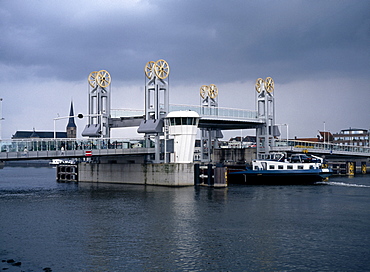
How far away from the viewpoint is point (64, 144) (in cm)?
7631

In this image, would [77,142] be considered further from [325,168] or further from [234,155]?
[234,155]

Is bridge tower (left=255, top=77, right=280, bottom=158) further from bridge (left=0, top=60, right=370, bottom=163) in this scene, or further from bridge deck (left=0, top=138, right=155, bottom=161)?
bridge deck (left=0, top=138, right=155, bottom=161)

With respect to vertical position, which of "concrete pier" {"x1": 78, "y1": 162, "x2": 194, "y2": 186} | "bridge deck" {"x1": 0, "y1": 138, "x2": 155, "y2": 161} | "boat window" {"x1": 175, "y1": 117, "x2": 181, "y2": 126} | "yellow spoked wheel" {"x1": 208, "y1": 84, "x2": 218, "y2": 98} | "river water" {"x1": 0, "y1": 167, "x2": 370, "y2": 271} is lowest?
"river water" {"x1": 0, "y1": 167, "x2": 370, "y2": 271}

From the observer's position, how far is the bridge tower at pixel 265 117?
367 feet

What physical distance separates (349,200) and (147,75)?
4454cm

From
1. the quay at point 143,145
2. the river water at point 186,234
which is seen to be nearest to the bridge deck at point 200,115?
the quay at point 143,145

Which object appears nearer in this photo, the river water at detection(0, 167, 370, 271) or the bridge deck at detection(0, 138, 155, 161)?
the river water at detection(0, 167, 370, 271)

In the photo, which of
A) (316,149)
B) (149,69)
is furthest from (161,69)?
(316,149)

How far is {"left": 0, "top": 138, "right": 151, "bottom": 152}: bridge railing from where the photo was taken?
7006 cm

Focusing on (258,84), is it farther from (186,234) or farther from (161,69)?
(186,234)

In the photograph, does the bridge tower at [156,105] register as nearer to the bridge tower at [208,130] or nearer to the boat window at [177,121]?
the boat window at [177,121]

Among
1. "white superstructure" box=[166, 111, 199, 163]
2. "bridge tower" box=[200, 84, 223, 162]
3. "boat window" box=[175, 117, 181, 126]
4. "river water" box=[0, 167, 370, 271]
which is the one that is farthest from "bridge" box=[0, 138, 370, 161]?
"bridge tower" box=[200, 84, 223, 162]

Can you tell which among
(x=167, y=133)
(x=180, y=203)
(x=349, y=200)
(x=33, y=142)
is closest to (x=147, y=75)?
(x=167, y=133)

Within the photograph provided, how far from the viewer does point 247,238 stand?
35.0 m
